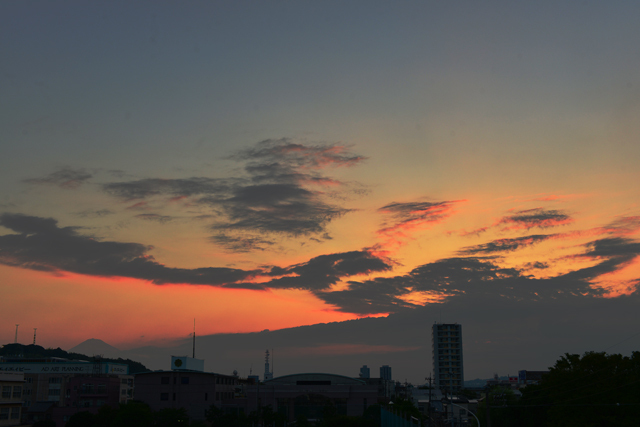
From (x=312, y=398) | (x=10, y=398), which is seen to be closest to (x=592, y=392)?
(x=312, y=398)

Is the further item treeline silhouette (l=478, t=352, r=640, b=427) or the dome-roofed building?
the dome-roofed building

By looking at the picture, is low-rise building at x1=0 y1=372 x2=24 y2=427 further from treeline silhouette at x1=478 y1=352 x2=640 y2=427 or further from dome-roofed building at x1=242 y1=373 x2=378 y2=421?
treeline silhouette at x1=478 y1=352 x2=640 y2=427

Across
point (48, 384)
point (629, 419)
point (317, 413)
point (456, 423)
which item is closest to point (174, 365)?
point (317, 413)

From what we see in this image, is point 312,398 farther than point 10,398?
Yes

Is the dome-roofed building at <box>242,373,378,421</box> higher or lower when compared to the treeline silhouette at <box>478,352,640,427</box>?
lower

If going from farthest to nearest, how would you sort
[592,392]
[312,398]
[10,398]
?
[312,398]
[10,398]
[592,392]

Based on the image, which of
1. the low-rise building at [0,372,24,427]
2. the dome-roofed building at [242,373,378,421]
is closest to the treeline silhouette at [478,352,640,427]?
the dome-roofed building at [242,373,378,421]

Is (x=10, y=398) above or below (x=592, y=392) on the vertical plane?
below

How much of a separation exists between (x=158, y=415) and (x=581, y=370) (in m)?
80.3

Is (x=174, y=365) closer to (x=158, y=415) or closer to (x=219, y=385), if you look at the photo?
(x=219, y=385)

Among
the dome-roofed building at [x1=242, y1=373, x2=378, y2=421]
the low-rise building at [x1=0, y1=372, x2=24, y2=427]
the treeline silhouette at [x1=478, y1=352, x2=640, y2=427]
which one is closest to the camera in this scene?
the treeline silhouette at [x1=478, y1=352, x2=640, y2=427]

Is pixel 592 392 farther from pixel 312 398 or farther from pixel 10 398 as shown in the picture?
pixel 10 398

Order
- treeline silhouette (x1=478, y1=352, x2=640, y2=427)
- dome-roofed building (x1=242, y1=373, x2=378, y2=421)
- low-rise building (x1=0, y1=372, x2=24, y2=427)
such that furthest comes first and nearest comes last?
dome-roofed building (x1=242, y1=373, x2=378, y2=421)
low-rise building (x1=0, y1=372, x2=24, y2=427)
treeline silhouette (x1=478, y1=352, x2=640, y2=427)

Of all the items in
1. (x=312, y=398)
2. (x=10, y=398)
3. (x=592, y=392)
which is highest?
(x=592, y=392)
